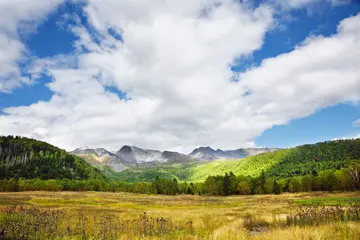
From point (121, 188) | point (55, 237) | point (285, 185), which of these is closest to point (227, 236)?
point (55, 237)

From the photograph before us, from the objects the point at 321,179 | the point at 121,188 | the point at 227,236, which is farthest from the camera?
the point at 121,188

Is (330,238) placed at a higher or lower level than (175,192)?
higher

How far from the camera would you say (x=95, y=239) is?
1247 centimetres

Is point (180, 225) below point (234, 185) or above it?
above

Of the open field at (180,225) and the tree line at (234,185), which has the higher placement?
the open field at (180,225)

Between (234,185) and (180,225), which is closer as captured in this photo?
(180,225)

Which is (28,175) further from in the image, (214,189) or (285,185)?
(285,185)

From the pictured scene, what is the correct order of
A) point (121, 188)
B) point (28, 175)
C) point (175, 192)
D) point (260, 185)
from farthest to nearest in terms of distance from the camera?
point (28, 175) → point (121, 188) → point (175, 192) → point (260, 185)

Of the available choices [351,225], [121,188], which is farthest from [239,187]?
[351,225]

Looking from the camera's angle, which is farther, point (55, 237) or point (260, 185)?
point (260, 185)

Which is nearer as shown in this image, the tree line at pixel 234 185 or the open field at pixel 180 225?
the open field at pixel 180 225

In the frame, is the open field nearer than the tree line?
Yes

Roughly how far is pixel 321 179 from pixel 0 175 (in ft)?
718

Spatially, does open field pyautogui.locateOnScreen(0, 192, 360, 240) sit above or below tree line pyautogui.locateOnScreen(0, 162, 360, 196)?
above
